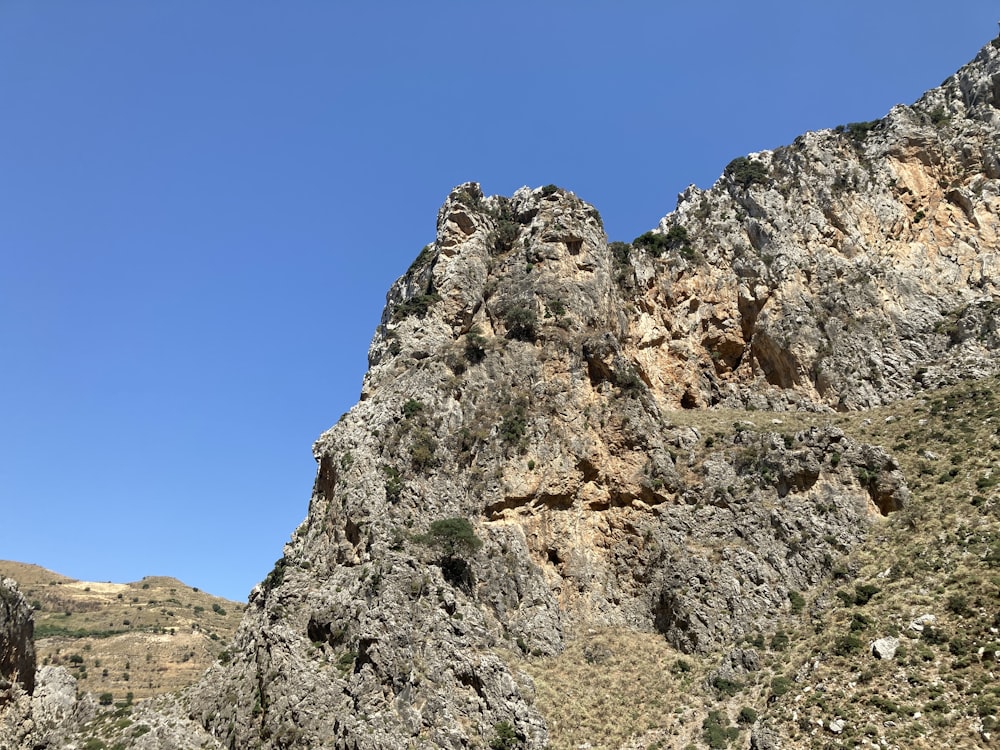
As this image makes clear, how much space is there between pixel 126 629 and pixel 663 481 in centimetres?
8539

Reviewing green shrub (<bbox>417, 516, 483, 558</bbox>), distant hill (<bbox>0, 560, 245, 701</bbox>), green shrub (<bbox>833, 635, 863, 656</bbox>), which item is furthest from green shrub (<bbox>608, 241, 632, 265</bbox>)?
distant hill (<bbox>0, 560, 245, 701</bbox>)

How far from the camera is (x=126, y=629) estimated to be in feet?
325

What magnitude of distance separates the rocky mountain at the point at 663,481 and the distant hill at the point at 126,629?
1307 inches

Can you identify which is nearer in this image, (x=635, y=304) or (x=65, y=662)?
(x=635, y=304)

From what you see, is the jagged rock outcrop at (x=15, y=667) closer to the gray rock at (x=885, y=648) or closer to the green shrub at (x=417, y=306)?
the green shrub at (x=417, y=306)

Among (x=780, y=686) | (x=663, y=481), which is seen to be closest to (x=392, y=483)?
(x=663, y=481)

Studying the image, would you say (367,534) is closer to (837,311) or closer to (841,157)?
(837,311)

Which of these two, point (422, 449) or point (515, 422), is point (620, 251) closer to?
point (515, 422)

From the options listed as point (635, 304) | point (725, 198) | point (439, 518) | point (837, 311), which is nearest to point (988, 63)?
point (725, 198)

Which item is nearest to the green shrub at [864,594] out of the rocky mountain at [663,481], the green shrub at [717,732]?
the rocky mountain at [663,481]

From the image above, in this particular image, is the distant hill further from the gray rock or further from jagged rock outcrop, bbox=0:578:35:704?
the gray rock

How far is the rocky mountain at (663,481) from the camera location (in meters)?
36.6

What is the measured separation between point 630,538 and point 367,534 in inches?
708

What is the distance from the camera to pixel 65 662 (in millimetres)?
82188
